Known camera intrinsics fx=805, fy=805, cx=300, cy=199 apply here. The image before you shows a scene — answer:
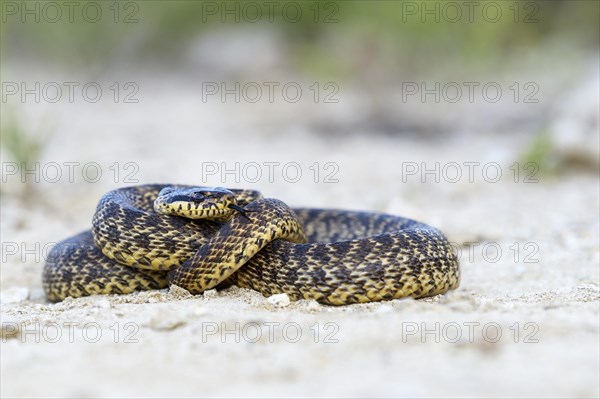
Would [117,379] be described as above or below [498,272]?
above

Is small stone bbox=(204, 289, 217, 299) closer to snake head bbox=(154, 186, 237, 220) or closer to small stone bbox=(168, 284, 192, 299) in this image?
small stone bbox=(168, 284, 192, 299)

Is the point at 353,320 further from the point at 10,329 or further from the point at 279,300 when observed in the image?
the point at 10,329

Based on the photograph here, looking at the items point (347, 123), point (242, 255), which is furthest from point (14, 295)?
point (347, 123)

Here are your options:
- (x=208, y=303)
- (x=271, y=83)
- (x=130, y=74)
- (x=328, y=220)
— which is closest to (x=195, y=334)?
(x=208, y=303)

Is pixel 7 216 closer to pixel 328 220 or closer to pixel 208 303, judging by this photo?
pixel 328 220

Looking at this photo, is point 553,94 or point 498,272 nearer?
point 498,272

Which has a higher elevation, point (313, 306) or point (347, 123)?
point (313, 306)

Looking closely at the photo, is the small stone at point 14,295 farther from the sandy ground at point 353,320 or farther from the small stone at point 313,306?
the small stone at point 313,306
